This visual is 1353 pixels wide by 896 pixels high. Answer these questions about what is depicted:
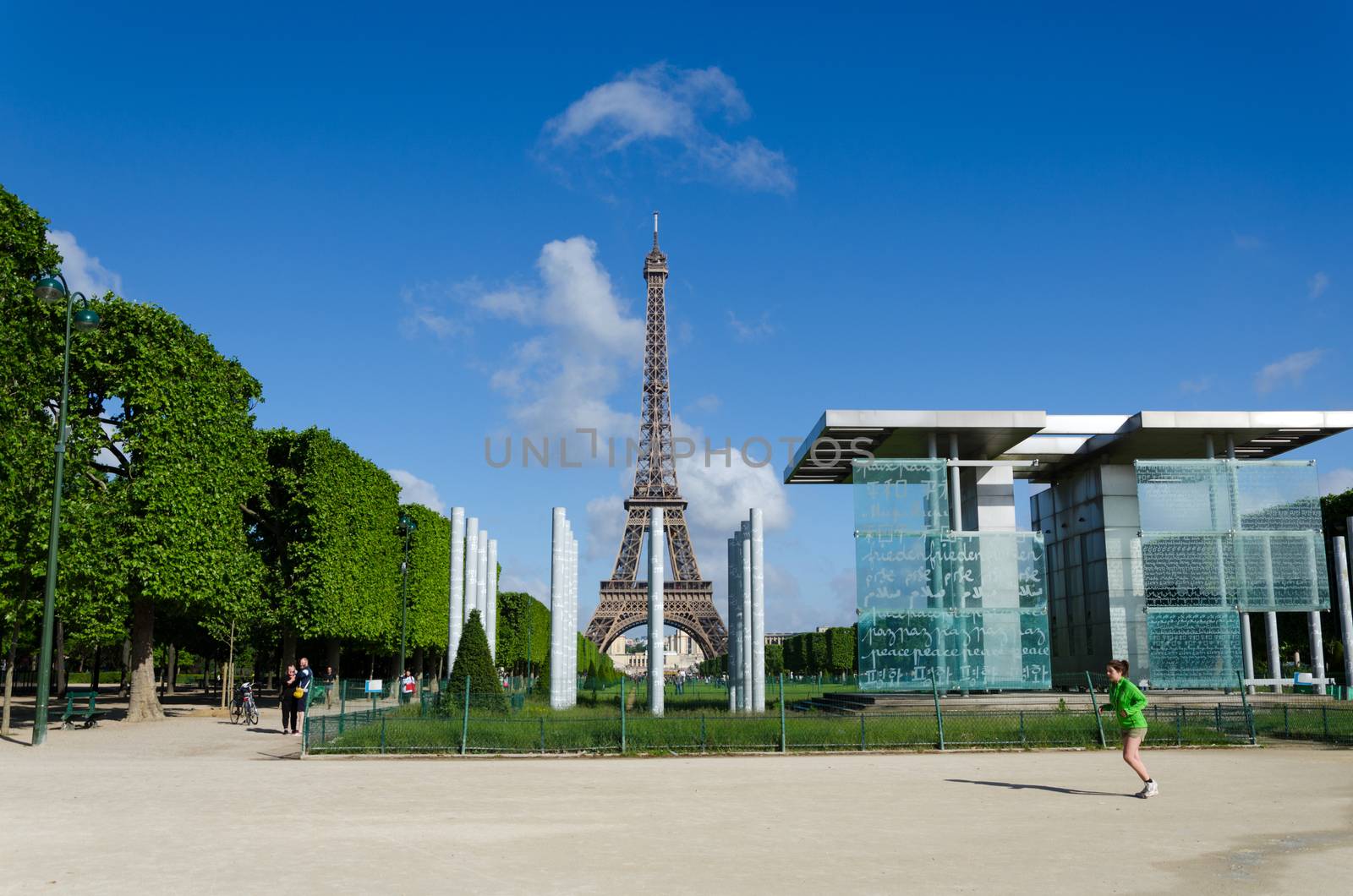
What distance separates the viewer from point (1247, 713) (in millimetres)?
20344

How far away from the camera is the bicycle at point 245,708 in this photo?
25891 millimetres

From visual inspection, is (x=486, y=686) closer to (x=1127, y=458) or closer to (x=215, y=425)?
(x=215, y=425)

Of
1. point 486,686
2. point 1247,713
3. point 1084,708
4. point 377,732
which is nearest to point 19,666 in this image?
point 486,686

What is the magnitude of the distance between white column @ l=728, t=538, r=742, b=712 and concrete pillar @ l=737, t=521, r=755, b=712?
640 mm

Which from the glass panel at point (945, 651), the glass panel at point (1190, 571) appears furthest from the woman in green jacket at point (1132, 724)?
the glass panel at point (1190, 571)

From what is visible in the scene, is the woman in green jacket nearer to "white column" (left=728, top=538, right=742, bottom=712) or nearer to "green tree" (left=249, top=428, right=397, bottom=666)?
"white column" (left=728, top=538, right=742, bottom=712)

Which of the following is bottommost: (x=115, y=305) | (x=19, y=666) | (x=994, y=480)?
(x=19, y=666)

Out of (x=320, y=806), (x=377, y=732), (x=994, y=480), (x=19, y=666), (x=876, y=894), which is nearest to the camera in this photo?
(x=876, y=894)

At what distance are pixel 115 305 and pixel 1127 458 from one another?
93.7 ft

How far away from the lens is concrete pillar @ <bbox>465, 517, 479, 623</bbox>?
35.0 meters

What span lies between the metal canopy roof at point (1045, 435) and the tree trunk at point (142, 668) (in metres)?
18.0

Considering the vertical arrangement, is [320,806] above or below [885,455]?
below

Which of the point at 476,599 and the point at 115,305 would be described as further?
the point at 476,599

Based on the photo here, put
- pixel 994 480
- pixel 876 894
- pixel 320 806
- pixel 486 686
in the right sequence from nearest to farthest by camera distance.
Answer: pixel 876 894, pixel 320 806, pixel 486 686, pixel 994 480
